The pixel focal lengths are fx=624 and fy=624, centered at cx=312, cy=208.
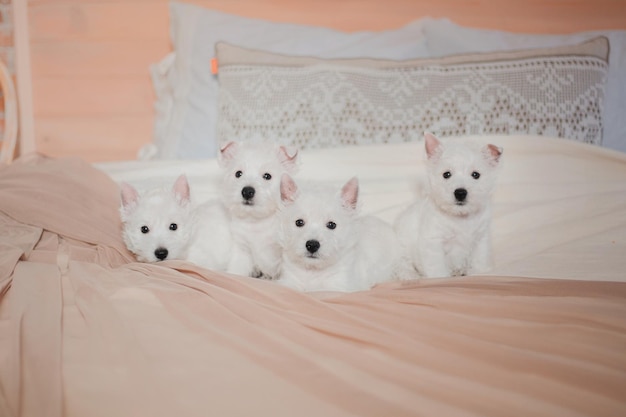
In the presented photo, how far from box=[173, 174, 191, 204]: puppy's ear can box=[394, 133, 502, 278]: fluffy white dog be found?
2.31ft

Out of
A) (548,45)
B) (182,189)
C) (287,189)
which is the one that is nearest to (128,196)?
(182,189)

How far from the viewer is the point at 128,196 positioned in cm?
194

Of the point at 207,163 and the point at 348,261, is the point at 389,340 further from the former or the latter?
the point at 207,163

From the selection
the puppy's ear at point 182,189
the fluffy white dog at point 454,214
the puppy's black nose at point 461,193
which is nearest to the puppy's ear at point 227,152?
the puppy's ear at point 182,189

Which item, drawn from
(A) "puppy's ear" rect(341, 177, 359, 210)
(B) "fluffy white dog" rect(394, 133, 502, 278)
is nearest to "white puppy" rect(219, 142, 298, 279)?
(A) "puppy's ear" rect(341, 177, 359, 210)

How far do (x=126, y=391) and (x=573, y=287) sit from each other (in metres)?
1.07

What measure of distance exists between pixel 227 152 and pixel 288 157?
0.67 feet

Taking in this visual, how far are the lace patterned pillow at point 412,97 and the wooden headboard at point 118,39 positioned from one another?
0.64 m

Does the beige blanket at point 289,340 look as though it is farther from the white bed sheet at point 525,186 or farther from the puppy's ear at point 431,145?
the puppy's ear at point 431,145

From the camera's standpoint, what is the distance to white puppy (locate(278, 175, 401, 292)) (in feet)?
5.79

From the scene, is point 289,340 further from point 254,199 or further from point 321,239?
point 254,199

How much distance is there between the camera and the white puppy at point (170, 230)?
190cm

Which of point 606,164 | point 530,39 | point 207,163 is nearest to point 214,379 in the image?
point 207,163

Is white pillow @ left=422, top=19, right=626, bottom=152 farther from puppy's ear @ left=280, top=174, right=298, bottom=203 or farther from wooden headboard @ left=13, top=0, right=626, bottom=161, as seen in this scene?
puppy's ear @ left=280, top=174, right=298, bottom=203
